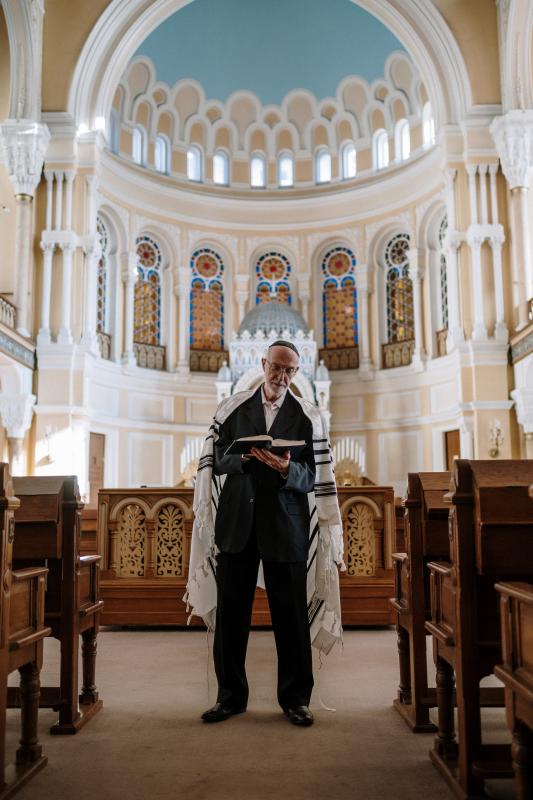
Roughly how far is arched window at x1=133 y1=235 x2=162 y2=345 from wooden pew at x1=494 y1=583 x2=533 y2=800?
14547 millimetres

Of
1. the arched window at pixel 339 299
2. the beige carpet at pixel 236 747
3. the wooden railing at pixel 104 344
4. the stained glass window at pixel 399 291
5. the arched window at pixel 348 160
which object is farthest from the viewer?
the arched window at pixel 348 160

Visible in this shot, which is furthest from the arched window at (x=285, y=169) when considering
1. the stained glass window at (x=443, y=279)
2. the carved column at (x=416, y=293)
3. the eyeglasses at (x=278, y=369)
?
the eyeglasses at (x=278, y=369)

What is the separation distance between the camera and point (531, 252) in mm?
12898

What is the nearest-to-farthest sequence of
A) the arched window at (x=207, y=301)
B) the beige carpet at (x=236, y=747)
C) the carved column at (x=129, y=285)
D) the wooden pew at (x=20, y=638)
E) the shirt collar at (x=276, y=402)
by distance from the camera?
the wooden pew at (x=20, y=638) < the beige carpet at (x=236, y=747) < the shirt collar at (x=276, y=402) < the carved column at (x=129, y=285) < the arched window at (x=207, y=301)

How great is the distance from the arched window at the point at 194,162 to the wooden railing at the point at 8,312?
671cm

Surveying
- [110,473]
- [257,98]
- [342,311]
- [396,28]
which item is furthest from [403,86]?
[110,473]

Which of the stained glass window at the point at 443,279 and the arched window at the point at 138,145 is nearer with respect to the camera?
the stained glass window at the point at 443,279

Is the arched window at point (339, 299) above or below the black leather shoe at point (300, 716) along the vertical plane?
above

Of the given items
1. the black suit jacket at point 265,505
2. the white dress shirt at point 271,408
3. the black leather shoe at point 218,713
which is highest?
the white dress shirt at point 271,408

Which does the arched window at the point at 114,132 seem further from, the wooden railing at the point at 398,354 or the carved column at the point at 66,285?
the wooden railing at the point at 398,354

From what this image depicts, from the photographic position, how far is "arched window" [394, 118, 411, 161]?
16516 mm

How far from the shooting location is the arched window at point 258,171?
18141 millimetres

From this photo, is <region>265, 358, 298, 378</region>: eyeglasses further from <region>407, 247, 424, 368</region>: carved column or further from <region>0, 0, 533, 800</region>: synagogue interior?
<region>407, 247, 424, 368</region>: carved column

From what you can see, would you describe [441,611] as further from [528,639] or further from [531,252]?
[531,252]
